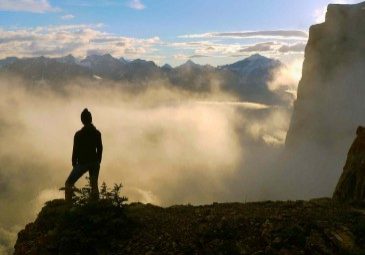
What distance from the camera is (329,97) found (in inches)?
4045

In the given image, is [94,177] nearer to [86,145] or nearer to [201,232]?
[86,145]

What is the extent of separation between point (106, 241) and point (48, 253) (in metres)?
1.48

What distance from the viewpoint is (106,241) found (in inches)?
465

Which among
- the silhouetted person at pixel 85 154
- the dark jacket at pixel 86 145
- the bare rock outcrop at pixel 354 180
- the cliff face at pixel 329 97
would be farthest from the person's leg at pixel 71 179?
the cliff face at pixel 329 97

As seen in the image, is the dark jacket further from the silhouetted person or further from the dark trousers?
the dark trousers

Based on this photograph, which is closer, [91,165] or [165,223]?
[165,223]

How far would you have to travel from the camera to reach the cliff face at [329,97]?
96.7 meters

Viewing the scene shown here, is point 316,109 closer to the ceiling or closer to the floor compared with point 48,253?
closer to the floor

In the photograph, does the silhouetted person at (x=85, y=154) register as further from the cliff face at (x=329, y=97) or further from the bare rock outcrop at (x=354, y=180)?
the cliff face at (x=329, y=97)

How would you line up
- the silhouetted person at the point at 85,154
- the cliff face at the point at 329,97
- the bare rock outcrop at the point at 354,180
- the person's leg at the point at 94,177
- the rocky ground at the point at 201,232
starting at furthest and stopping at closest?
the cliff face at the point at 329,97
the bare rock outcrop at the point at 354,180
the silhouetted person at the point at 85,154
the person's leg at the point at 94,177
the rocky ground at the point at 201,232

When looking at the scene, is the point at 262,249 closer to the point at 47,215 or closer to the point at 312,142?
the point at 47,215

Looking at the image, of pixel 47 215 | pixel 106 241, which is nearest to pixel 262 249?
pixel 106 241

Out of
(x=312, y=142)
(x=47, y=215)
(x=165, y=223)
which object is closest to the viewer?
(x=165, y=223)

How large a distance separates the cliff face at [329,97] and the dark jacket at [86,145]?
8339 centimetres
